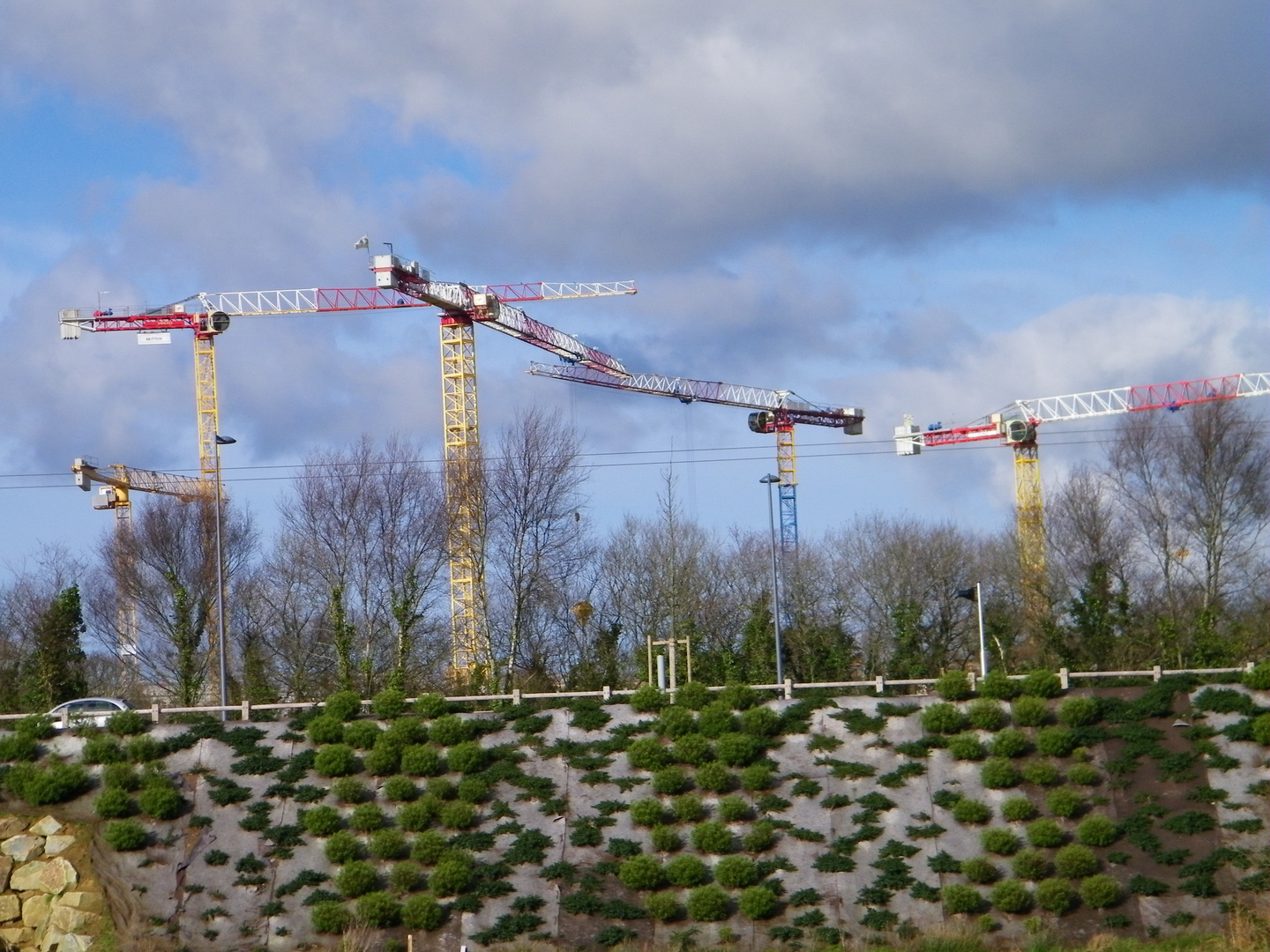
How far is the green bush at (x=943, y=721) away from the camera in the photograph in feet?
109

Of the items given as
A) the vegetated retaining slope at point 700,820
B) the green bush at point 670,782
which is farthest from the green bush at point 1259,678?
the green bush at point 670,782

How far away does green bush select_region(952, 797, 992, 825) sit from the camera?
31.0 meters

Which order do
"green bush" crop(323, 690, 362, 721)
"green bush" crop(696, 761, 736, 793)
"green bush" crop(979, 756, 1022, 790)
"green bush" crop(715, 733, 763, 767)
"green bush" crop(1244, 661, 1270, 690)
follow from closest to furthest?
"green bush" crop(979, 756, 1022, 790), "green bush" crop(696, 761, 736, 793), "green bush" crop(1244, 661, 1270, 690), "green bush" crop(715, 733, 763, 767), "green bush" crop(323, 690, 362, 721)

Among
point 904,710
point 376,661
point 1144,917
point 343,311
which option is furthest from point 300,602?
point 1144,917

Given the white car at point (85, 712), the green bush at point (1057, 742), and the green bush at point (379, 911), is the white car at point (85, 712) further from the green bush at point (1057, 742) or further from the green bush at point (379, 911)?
the green bush at point (1057, 742)

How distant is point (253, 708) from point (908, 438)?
6283 cm

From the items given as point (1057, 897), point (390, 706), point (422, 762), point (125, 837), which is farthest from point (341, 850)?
point (1057, 897)

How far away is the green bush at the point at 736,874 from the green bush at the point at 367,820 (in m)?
7.77

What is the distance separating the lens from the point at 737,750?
32875 mm

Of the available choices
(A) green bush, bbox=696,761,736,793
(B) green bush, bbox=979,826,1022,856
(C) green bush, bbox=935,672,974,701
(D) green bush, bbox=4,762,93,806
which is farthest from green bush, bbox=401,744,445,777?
(B) green bush, bbox=979,826,1022,856

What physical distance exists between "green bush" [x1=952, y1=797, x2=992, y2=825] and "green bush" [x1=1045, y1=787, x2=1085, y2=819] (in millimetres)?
1367

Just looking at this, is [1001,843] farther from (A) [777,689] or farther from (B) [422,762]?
(B) [422,762]

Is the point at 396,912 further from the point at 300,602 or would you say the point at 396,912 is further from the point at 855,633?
the point at 855,633

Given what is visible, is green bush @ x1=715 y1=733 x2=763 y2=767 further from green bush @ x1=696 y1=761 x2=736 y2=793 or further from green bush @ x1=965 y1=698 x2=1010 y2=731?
green bush @ x1=965 y1=698 x2=1010 y2=731
